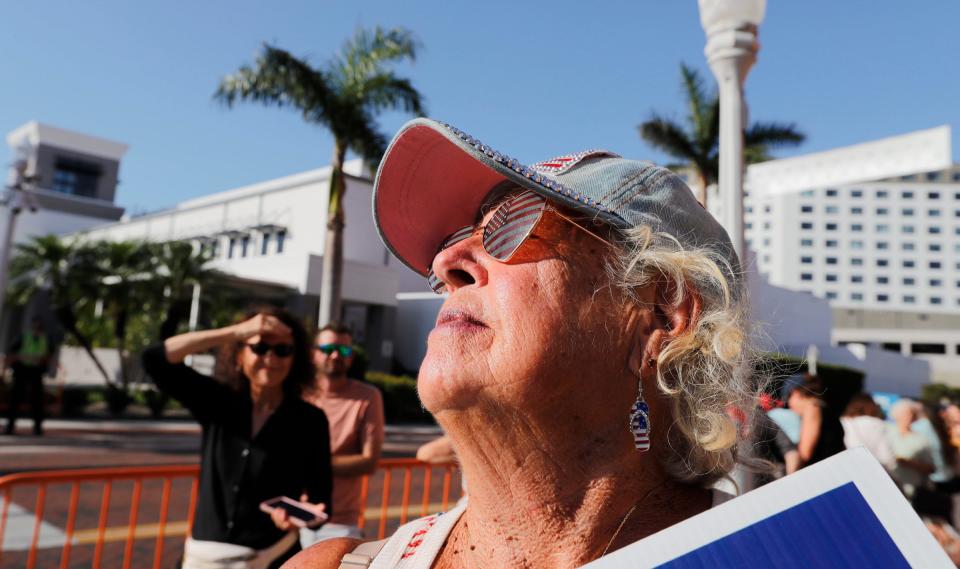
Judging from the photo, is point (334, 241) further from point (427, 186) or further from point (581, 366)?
point (581, 366)

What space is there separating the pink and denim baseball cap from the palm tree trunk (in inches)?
600

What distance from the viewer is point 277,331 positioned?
3432mm

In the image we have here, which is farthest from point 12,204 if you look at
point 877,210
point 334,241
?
point 877,210

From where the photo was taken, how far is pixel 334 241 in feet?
54.9

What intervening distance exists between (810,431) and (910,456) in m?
1.47

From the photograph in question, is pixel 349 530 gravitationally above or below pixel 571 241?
below

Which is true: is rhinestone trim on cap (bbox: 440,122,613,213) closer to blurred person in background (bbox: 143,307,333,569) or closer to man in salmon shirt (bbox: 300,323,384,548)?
blurred person in background (bbox: 143,307,333,569)

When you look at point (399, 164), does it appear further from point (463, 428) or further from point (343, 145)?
point (343, 145)

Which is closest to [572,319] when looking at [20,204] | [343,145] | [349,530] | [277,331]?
[277,331]

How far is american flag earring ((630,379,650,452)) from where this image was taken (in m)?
1.14

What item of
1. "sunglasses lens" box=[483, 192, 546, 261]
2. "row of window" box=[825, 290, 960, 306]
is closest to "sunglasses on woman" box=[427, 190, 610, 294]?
"sunglasses lens" box=[483, 192, 546, 261]

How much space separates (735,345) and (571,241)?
0.32m

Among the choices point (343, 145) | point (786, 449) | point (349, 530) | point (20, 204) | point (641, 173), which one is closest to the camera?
point (641, 173)

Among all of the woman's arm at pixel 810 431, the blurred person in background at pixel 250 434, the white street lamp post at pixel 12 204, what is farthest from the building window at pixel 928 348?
the blurred person in background at pixel 250 434
